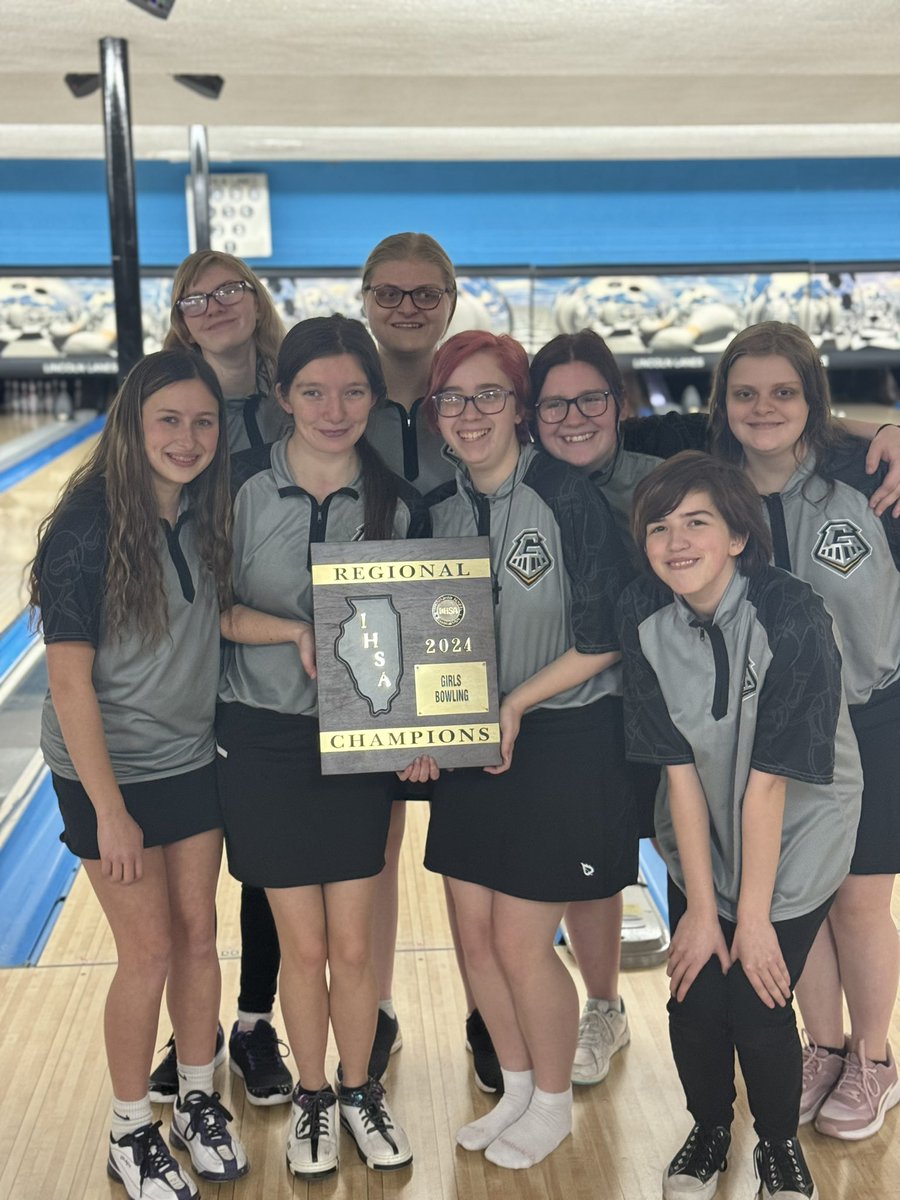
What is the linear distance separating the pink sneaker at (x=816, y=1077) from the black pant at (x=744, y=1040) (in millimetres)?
230

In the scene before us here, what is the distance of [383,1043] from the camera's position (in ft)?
7.14

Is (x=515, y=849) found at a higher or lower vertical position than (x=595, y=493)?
lower

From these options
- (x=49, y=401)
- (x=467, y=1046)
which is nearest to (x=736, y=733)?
(x=467, y=1046)

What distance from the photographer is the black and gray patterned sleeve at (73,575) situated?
5.70 feet

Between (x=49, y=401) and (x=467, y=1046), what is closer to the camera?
(x=467, y=1046)

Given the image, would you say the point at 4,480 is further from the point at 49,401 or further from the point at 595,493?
the point at 595,493

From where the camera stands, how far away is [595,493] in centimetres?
189

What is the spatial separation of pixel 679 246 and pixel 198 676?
9.75 meters

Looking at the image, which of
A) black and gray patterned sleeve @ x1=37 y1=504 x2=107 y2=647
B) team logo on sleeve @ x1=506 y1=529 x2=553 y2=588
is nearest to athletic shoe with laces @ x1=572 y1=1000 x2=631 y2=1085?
team logo on sleeve @ x1=506 y1=529 x2=553 y2=588

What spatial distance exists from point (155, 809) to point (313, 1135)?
548 mm

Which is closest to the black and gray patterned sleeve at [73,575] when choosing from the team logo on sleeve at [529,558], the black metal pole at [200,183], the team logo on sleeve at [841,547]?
the team logo on sleeve at [529,558]

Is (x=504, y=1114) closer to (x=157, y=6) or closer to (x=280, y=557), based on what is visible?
(x=280, y=557)

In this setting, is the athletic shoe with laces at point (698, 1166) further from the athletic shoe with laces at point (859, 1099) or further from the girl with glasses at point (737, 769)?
the athletic shoe with laces at point (859, 1099)

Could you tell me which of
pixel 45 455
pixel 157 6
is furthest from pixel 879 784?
pixel 45 455
